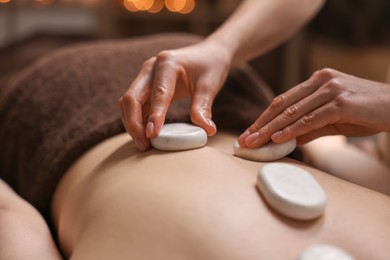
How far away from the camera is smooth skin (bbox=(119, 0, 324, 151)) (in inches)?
29.1

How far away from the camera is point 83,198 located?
0.71 meters

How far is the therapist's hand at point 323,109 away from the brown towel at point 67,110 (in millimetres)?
239

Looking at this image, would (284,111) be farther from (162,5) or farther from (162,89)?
(162,5)

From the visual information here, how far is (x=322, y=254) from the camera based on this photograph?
461 mm

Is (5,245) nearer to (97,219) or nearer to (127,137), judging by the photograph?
(97,219)

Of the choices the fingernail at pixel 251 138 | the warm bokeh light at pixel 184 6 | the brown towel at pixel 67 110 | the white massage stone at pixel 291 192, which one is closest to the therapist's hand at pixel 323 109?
the fingernail at pixel 251 138

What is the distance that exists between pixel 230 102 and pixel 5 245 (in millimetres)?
565

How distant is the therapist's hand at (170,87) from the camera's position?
0.72 meters

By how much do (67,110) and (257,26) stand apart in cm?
44

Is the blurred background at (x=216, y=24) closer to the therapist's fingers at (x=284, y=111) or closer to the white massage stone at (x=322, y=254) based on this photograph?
the therapist's fingers at (x=284, y=111)

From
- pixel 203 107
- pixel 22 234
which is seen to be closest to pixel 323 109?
pixel 203 107

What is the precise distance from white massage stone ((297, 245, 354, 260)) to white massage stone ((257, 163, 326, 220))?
0.05 metres

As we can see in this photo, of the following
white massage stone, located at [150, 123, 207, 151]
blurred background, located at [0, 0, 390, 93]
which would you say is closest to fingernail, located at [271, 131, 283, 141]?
white massage stone, located at [150, 123, 207, 151]

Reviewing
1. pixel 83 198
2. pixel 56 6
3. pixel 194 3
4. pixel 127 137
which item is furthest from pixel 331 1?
pixel 83 198
